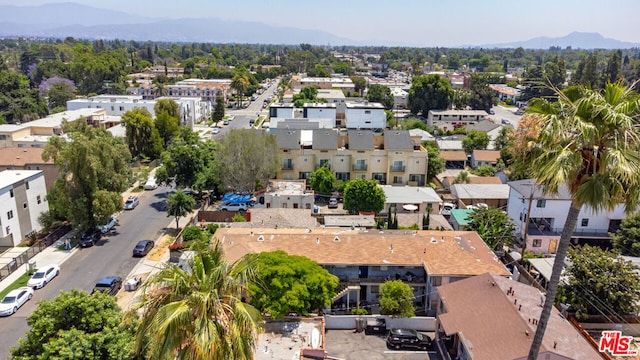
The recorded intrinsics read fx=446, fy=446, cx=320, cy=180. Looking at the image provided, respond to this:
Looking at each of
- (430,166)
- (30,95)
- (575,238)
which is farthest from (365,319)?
(30,95)

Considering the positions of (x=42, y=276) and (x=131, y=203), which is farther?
(x=131, y=203)

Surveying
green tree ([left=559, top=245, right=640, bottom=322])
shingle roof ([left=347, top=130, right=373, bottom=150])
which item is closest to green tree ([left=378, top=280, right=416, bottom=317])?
green tree ([left=559, top=245, right=640, bottom=322])

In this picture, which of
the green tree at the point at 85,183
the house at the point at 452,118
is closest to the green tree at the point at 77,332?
the green tree at the point at 85,183

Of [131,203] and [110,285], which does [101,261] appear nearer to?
[110,285]

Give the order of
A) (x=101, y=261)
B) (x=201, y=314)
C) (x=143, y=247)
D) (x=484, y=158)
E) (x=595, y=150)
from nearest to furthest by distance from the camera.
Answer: (x=201, y=314) → (x=595, y=150) → (x=101, y=261) → (x=143, y=247) → (x=484, y=158)

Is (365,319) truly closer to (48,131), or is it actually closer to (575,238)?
(575,238)

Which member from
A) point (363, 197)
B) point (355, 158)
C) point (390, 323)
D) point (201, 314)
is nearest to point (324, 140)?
point (355, 158)

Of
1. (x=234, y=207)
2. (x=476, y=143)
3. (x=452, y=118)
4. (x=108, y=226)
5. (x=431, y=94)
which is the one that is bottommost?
(x=108, y=226)

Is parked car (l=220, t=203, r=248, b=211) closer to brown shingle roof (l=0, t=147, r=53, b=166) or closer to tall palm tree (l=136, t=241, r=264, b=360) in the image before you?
brown shingle roof (l=0, t=147, r=53, b=166)
